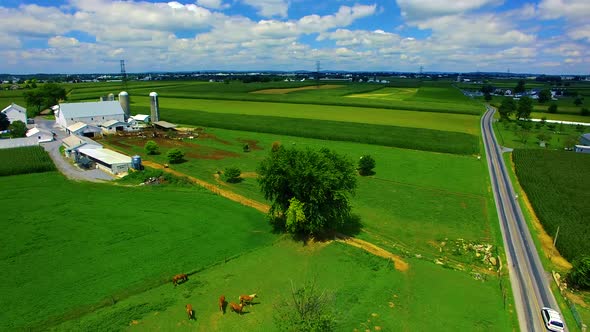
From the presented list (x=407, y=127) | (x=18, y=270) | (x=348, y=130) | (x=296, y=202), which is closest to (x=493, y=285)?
(x=296, y=202)

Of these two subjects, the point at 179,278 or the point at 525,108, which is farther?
the point at 525,108

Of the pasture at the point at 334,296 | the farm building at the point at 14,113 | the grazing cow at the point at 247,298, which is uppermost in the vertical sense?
the farm building at the point at 14,113

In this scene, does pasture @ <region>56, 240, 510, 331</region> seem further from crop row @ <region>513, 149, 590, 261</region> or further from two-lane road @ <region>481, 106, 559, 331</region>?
crop row @ <region>513, 149, 590, 261</region>

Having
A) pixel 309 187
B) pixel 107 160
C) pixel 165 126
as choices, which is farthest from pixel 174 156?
pixel 309 187

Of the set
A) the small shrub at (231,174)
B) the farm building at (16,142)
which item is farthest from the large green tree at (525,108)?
the farm building at (16,142)

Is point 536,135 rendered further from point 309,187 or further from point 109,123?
point 109,123

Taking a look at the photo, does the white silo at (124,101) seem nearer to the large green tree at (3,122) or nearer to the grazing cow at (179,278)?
the large green tree at (3,122)

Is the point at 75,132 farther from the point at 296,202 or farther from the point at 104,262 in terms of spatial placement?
the point at 296,202
